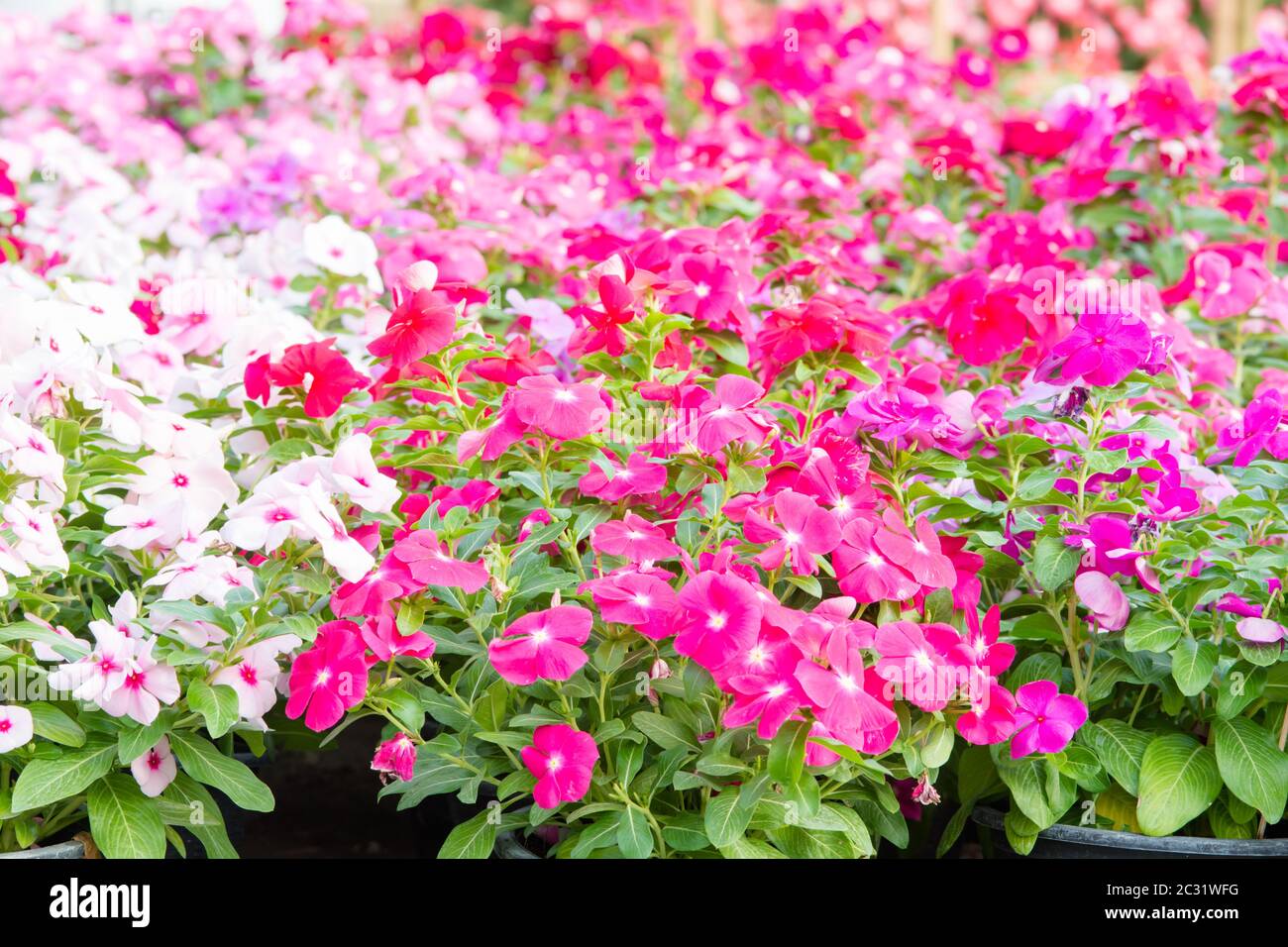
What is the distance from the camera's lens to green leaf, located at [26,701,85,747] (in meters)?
1.63

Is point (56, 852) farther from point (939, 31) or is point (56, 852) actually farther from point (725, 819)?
point (939, 31)

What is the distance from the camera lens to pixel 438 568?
1.54 metres

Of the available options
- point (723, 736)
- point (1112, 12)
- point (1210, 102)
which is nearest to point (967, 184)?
point (1210, 102)

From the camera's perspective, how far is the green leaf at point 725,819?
4.97 ft

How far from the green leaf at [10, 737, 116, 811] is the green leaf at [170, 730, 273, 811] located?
8 cm

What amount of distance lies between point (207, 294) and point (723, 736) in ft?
3.92

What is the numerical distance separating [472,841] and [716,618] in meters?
0.44

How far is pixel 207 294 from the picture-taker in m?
2.25

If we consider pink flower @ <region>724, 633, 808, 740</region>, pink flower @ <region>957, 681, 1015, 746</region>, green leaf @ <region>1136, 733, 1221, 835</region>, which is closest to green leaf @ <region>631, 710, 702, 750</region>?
pink flower @ <region>724, 633, 808, 740</region>

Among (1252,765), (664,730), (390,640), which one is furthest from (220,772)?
(1252,765)

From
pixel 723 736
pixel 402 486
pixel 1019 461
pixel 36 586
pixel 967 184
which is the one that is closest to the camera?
pixel 723 736

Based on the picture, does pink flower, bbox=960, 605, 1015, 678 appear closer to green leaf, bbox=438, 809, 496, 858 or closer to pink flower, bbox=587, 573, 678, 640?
pink flower, bbox=587, 573, 678, 640
